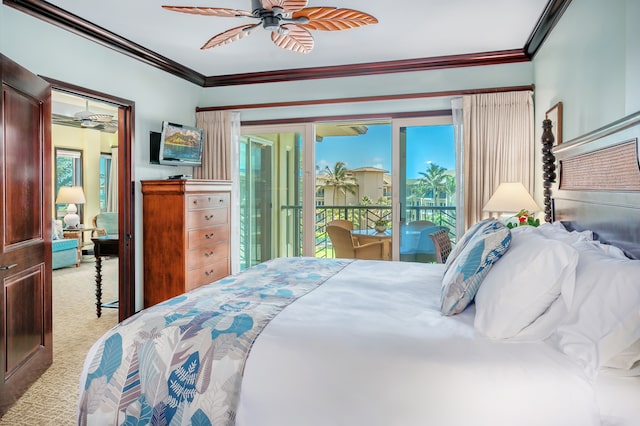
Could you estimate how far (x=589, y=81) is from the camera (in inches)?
100

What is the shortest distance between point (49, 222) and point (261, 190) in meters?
2.75

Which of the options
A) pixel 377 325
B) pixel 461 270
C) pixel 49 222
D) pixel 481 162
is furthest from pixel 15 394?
pixel 481 162

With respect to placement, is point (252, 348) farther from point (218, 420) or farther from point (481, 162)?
point (481, 162)

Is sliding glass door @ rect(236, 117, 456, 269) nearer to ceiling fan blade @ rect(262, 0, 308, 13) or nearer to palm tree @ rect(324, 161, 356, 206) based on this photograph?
palm tree @ rect(324, 161, 356, 206)

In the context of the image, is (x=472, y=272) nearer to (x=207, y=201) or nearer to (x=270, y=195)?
(x=207, y=201)

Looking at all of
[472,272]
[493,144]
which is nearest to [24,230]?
[472,272]

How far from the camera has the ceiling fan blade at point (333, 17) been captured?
2574 mm

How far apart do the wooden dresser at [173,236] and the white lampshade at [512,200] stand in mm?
2841

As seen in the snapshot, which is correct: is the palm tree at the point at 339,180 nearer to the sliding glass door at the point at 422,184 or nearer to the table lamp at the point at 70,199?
the sliding glass door at the point at 422,184

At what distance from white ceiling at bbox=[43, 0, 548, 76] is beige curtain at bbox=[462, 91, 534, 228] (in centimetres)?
53

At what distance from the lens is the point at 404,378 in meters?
1.38

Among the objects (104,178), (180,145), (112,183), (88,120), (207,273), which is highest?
(88,120)

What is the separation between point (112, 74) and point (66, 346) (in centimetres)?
244

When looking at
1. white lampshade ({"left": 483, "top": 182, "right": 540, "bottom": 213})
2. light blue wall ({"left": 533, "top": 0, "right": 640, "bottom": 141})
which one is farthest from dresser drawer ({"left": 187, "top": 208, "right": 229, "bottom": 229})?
light blue wall ({"left": 533, "top": 0, "right": 640, "bottom": 141})
